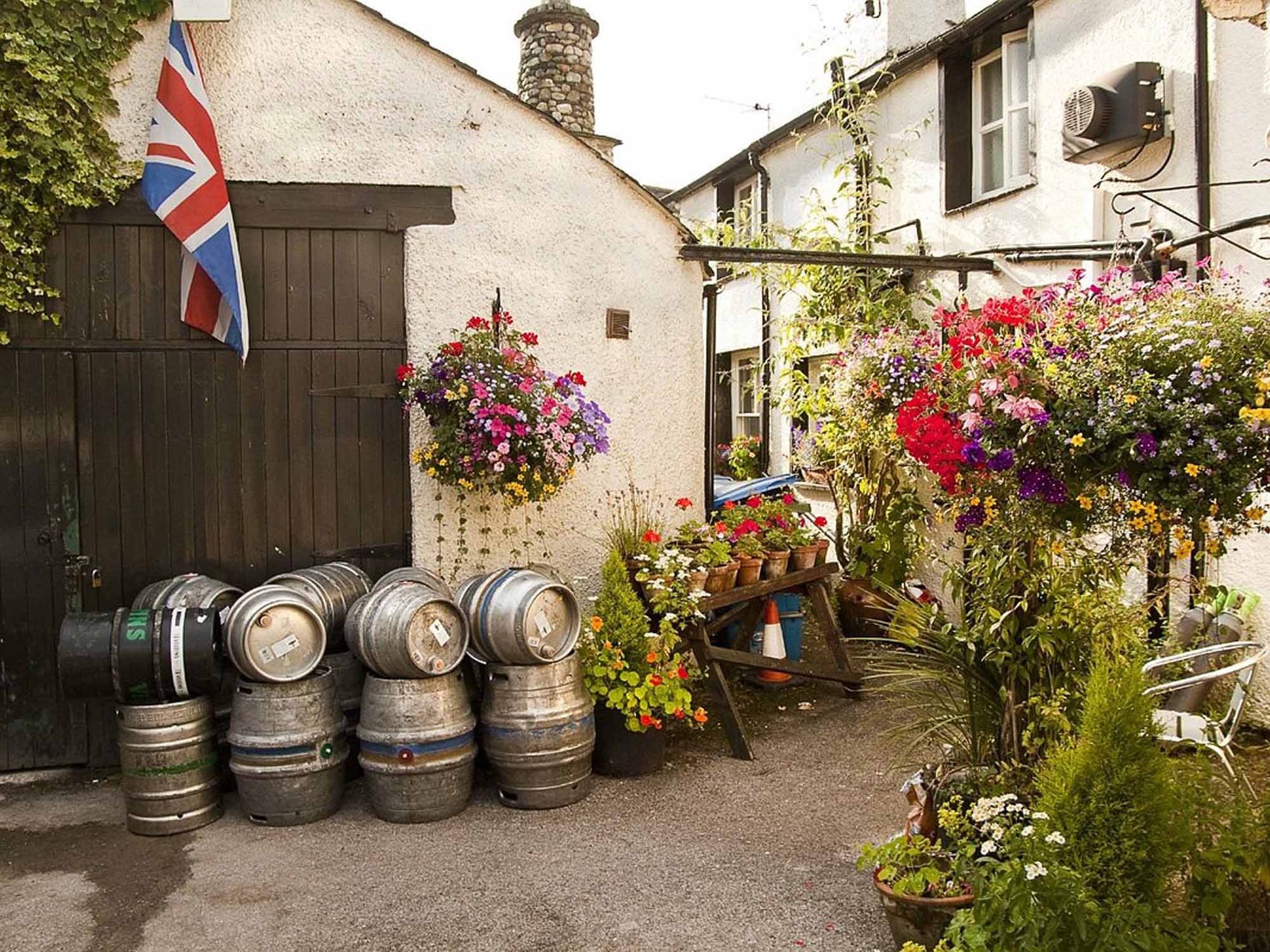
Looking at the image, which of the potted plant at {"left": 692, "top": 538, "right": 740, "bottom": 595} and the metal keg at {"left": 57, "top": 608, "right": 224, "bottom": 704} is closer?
the metal keg at {"left": 57, "top": 608, "right": 224, "bottom": 704}

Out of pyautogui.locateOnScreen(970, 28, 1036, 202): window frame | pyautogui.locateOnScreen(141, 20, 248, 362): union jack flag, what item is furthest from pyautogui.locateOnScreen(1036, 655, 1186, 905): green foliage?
pyautogui.locateOnScreen(970, 28, 1036, 202): window frame

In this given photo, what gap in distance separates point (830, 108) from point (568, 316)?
4740 millimetres

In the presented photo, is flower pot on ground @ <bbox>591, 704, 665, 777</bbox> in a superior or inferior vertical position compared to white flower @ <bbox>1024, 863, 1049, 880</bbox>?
inferior

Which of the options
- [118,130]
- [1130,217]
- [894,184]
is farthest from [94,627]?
[894,184]

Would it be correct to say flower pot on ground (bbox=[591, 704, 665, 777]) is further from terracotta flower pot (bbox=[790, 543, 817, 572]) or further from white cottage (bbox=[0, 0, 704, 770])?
terracotta flower pot (bbox=[790, 543, 817, 572])

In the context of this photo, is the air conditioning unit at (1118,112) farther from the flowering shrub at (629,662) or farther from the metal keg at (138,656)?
the metal keg at (138,656)

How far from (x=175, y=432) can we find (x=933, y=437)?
403 cm

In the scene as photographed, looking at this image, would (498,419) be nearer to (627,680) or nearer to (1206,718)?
(627,680)

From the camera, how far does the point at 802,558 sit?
6703mm

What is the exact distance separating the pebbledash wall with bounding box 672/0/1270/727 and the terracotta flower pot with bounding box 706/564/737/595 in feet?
8.59

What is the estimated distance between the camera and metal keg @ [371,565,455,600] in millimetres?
5234

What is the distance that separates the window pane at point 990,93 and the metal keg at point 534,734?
5.81 metres

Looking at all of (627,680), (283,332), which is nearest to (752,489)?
(627,680)

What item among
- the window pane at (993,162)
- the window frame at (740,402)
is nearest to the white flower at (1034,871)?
the window pane at (993,162)
